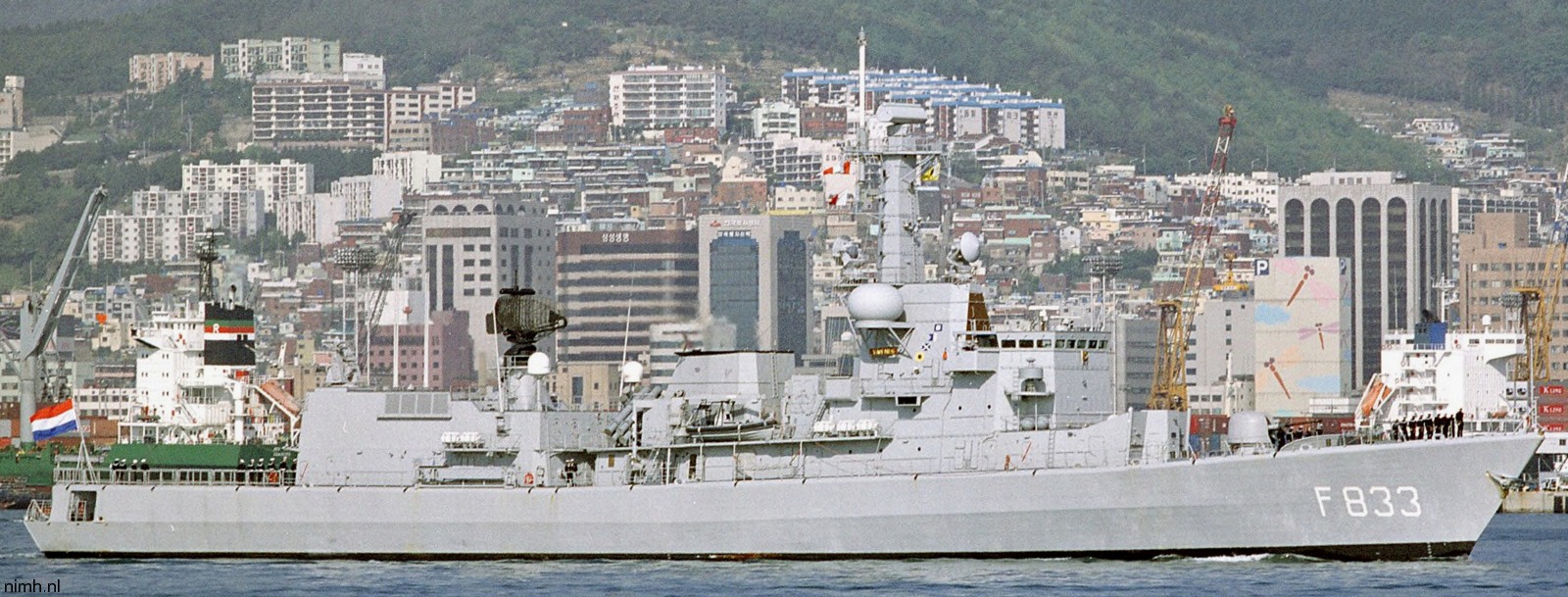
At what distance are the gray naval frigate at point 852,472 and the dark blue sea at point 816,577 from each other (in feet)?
1.56

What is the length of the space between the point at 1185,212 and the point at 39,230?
7419 centimetres

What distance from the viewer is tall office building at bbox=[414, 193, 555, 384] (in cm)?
13688

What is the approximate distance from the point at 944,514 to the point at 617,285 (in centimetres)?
8913

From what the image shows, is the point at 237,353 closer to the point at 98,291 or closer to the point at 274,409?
the point at 274,409

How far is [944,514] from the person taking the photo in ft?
145

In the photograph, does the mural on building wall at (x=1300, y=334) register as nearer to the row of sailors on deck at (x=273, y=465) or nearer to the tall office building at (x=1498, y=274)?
the tall office building at (x=1498, y=274)

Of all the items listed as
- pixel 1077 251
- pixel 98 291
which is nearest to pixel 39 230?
pixel 98 291

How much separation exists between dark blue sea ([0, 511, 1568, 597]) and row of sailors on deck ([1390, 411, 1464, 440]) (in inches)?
79.7

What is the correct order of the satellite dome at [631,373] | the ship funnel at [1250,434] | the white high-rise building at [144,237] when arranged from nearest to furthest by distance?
the ship funnel at [1250,434]
the satellite dome at [631,373]
the white high-rise building at [144,237]

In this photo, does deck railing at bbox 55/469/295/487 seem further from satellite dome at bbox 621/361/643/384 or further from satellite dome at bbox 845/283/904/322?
satellite dome at bbox 845/283/904/322

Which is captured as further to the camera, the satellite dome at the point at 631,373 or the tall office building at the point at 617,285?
the tall office building at the point at 617,285

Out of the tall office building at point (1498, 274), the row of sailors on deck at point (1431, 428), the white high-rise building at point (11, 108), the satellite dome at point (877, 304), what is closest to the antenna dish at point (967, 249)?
the satellite dome at point (877, 304)

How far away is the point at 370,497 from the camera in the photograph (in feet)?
158

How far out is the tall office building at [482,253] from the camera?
449ft
